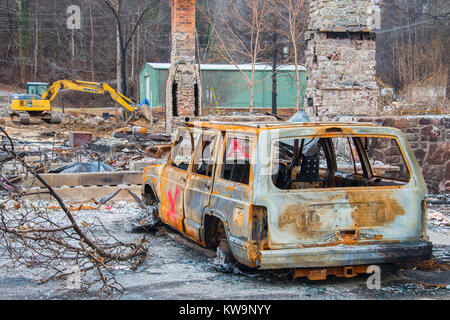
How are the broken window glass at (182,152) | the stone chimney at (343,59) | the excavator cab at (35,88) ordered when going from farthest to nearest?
the excavator cab at (35,88)
the stone chimney at (343,59)
the broken window glass at (182,152)

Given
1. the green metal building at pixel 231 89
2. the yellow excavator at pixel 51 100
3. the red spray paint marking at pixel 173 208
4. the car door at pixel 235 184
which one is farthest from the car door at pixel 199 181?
the green metal building at pixel 231 89

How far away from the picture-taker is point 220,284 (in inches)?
224

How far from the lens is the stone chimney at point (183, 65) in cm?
2448

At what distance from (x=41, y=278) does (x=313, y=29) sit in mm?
11064

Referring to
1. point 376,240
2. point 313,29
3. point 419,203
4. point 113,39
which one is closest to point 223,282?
point 376,240

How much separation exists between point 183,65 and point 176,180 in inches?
708

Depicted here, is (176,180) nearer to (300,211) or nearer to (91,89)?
(300,211)

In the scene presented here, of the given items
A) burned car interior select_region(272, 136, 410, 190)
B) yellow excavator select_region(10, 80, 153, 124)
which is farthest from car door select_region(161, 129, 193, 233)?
yellow excavator select_region(10, 80, 153, 124)

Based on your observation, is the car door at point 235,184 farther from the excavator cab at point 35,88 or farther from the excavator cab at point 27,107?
the excavator cab at point 35,88

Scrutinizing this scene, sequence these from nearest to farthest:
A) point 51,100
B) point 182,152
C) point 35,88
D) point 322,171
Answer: point 322,171 < point 182,152 < point 51,100 < point 35,88

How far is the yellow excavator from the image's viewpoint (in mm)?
32312

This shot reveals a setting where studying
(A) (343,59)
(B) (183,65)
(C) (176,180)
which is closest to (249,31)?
(B) (183,65)

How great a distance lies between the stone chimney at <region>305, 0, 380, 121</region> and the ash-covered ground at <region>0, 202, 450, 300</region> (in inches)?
323

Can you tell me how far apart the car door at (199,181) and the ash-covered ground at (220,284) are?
469mm
